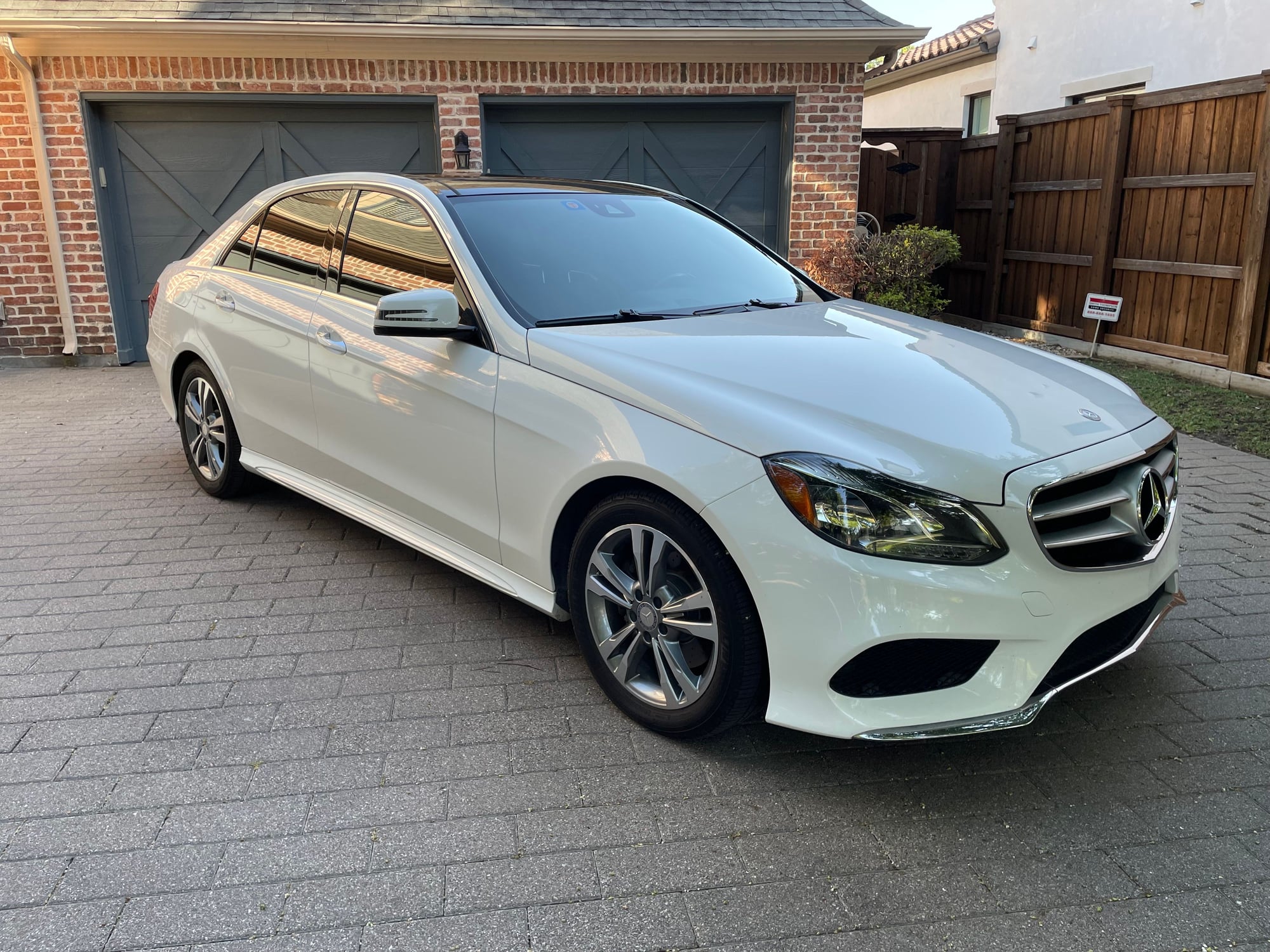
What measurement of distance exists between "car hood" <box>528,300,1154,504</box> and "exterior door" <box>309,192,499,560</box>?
40 centimetres

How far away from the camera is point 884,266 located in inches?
400

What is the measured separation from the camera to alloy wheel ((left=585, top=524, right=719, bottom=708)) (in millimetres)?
2795

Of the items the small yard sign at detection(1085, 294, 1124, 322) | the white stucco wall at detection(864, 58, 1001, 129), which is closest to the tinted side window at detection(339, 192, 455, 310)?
the small yard sign at detection(1085, 294, 1124, 322)

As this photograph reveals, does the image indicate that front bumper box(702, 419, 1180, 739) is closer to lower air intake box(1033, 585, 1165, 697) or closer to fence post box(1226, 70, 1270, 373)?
lower air intake box(1033, 585, 1165, 697)

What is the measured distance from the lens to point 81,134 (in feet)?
30.5

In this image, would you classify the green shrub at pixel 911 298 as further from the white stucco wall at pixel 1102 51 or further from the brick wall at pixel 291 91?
the white stucco wall at pixel 1102 51

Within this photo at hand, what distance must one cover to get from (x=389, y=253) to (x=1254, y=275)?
23.1ft

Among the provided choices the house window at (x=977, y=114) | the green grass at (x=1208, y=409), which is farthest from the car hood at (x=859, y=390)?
the house window at (x=977, y=114)

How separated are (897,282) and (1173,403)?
11.2ft

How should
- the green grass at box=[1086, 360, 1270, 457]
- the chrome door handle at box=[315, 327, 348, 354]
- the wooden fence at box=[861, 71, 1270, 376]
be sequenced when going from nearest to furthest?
1. the chrome door handle at box=[315, 327, 348, 354]
2. the green grass at box=[1086, 360, 1270, 457]
3. the wooden fence at box=[861, 71, 1270, 376]

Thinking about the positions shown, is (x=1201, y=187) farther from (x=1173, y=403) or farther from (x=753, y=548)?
(x=753, y=548)

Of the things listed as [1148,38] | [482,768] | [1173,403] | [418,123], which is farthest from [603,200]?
[1148,38]

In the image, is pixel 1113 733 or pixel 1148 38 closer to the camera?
pixel 1113 733

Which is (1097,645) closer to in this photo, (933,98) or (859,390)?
(859,390)
